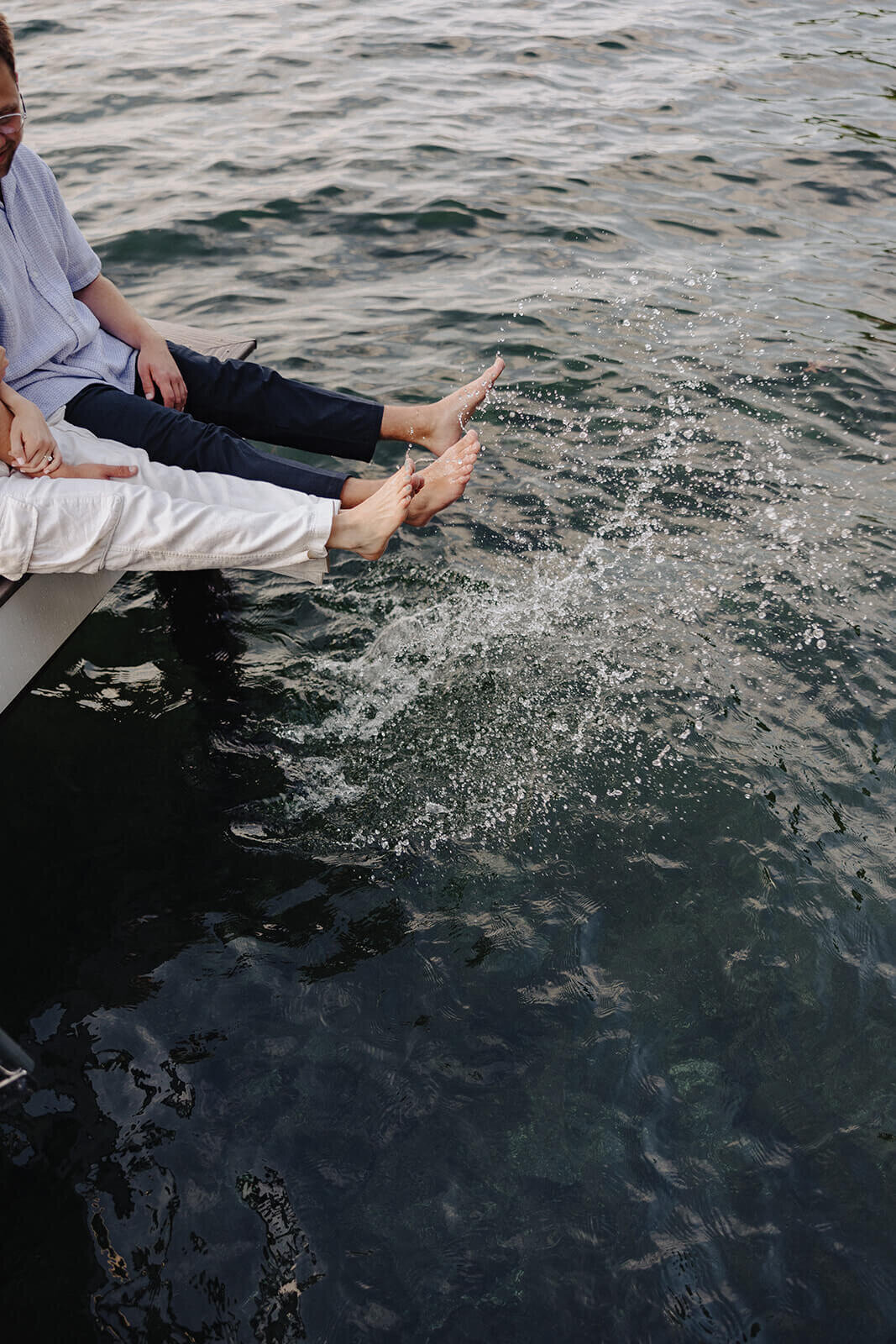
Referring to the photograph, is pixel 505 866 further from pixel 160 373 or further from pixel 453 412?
pixel 160 373

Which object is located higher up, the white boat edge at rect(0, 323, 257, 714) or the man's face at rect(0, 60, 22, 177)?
the man's face at rect(0, 60, 22, 177)

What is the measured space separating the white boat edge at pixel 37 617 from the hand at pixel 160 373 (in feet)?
2.09

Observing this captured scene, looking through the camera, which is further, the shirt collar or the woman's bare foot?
the woman's bare foot

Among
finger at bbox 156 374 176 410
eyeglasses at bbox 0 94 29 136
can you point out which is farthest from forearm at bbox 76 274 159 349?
eyeglasses at bbox 0 94 29 136

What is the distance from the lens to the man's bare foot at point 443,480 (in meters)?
3.12

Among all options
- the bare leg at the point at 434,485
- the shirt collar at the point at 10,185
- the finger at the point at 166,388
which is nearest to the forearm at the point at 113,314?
the finger at the point at 166,388

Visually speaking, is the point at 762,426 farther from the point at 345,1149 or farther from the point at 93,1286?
the point at 93,1286

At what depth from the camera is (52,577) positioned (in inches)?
108

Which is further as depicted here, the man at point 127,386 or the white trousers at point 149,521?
the man at point 127,386

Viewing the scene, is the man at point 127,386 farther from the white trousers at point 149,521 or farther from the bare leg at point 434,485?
the white trousers at point 149,521

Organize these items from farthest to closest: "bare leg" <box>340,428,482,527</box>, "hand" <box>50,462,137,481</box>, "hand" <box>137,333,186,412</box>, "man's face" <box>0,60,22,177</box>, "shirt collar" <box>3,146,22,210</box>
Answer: "hand" <box>137,333,186,412</box>, "bare leg" <box>340,428,482,527</box>, "shirt collar" <box>3,146,22,210</box>, "hand" <box>50,462,137,481</box>, "man's face" <box>0,60,22,177</box>

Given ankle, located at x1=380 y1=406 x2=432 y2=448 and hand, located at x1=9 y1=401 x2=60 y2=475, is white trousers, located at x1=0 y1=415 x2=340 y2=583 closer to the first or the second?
hand, located at x1=9 y1=401 x2=60 y2=475

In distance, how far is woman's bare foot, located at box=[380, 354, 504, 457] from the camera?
355cm

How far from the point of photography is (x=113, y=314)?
3338 mm
